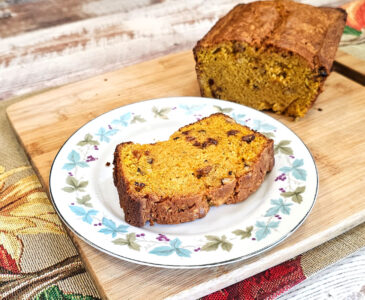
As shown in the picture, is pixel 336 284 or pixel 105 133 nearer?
pixel 336 284

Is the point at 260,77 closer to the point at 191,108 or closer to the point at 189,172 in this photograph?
the point at 191,108

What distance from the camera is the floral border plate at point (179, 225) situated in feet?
5.09

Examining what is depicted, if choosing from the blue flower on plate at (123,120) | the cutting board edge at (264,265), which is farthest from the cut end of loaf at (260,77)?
the cutting board edge at (264,265)

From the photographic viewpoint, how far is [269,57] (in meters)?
2.40

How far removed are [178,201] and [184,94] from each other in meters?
1.17

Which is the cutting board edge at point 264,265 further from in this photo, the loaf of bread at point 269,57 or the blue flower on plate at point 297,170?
the loaf of bread at point 269,57

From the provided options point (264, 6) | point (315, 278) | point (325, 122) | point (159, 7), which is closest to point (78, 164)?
point (315, 278)

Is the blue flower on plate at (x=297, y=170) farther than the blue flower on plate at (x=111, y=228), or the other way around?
the blue flower on plate at (x=297, y=170)

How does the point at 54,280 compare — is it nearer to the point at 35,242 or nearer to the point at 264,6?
the point at 35,242

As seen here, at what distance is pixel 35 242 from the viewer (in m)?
1.81

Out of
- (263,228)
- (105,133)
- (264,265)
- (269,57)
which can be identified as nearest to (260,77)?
(269,57)

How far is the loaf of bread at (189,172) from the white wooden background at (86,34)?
1557 millimetres

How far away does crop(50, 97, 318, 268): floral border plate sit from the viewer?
1553 millimetres

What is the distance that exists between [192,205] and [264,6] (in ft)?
5.18
